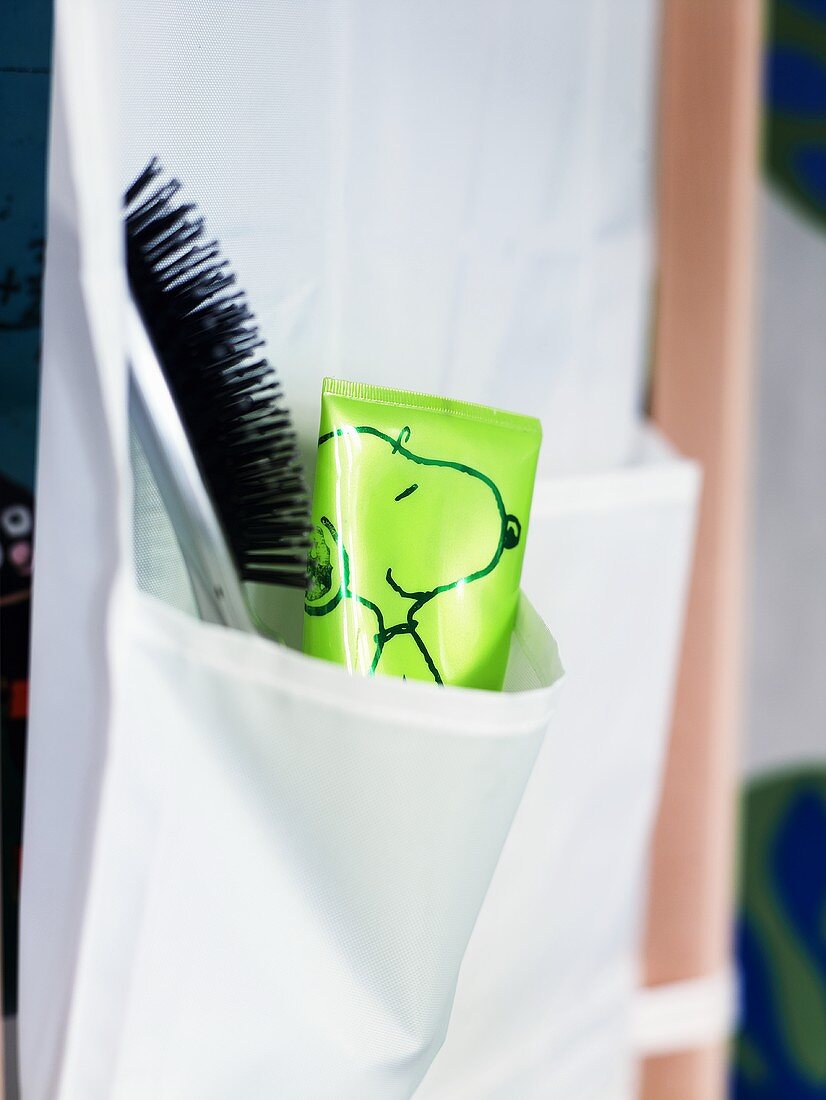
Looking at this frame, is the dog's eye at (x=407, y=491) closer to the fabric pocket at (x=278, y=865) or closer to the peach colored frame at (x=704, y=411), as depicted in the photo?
the fabric pocket at (x=278, y=865)

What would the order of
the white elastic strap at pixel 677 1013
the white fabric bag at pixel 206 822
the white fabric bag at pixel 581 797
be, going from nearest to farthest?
1. the white fabric bag at pixel 206 822
2. the white fabric bag at pixel 581 797
3. the white elastic strap at pixel 677 1013

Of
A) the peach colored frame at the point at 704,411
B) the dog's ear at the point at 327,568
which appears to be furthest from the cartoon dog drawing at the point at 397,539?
the peach colored frame at the point at 704,411

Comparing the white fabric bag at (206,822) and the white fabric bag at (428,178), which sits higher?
the white fabric bag at (428,178)

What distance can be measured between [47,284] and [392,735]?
0.13 metres

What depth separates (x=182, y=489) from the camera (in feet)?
0.77

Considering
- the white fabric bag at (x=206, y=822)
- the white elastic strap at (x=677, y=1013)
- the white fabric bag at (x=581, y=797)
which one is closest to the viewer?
the white fabric bag at (x=206, y=822)

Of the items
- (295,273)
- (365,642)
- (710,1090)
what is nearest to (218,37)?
(295,273)

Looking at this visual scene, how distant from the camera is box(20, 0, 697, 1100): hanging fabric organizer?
221 millimetres

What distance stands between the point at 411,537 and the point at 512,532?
30 millimetres

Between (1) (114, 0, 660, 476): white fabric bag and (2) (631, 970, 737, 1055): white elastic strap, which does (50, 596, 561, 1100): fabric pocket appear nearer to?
(1) (114, 0, 660, 476): white fabric bag

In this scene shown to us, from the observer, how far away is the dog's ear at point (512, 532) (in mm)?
267

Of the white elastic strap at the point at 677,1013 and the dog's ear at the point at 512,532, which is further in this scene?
the white elastic strap at the point at 677,1013

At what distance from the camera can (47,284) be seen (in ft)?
0.72

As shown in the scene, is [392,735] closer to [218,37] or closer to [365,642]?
[365,642]
